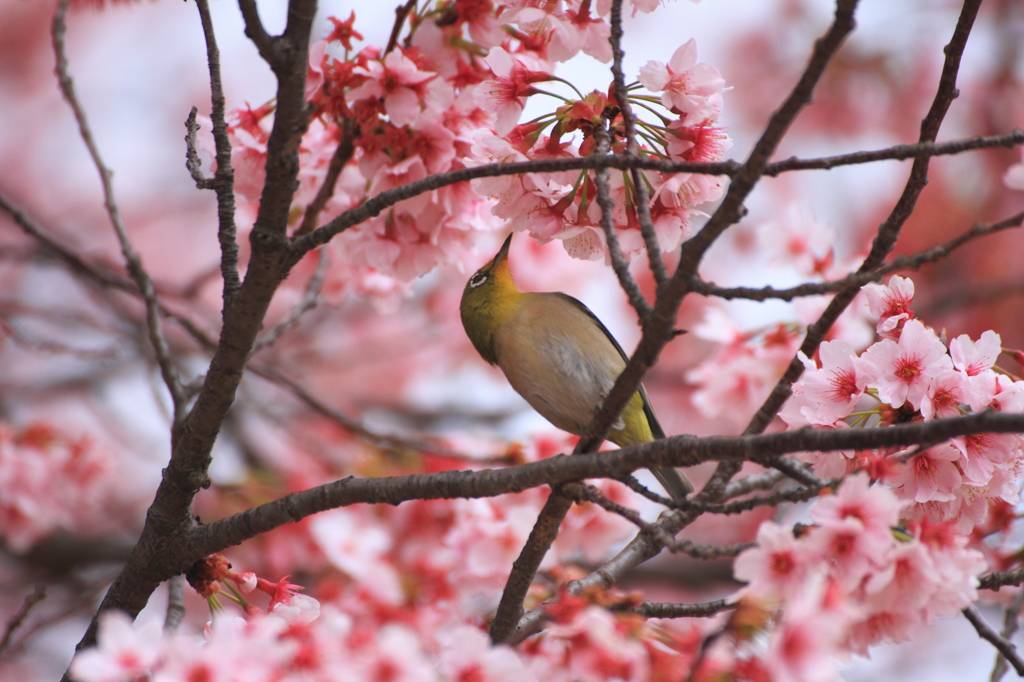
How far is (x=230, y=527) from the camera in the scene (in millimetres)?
1928

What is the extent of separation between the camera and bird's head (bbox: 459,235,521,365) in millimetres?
3617

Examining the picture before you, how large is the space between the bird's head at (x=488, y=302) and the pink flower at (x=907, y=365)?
200 centimetres

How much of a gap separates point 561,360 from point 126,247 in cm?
163

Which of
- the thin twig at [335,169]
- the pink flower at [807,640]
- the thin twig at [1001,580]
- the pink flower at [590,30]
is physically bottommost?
the pink flower at [807,640]

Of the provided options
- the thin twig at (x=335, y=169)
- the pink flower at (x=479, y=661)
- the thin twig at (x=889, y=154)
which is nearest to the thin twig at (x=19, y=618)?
the thin twig at (x=335, y=169)

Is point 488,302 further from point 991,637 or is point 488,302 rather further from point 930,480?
point 991,637

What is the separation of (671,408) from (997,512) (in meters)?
4.40

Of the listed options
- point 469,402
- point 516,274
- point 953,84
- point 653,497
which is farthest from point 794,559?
point 469,402

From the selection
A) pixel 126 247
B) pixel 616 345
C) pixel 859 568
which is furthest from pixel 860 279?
pixel 616 345

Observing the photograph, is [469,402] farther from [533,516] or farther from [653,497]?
[653,497]

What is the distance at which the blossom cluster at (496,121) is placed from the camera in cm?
191

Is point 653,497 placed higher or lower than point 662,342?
lower

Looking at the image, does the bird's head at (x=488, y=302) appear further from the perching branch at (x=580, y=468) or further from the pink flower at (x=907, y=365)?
the pink flower at (x=907, y=365)

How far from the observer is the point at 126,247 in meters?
2.55
